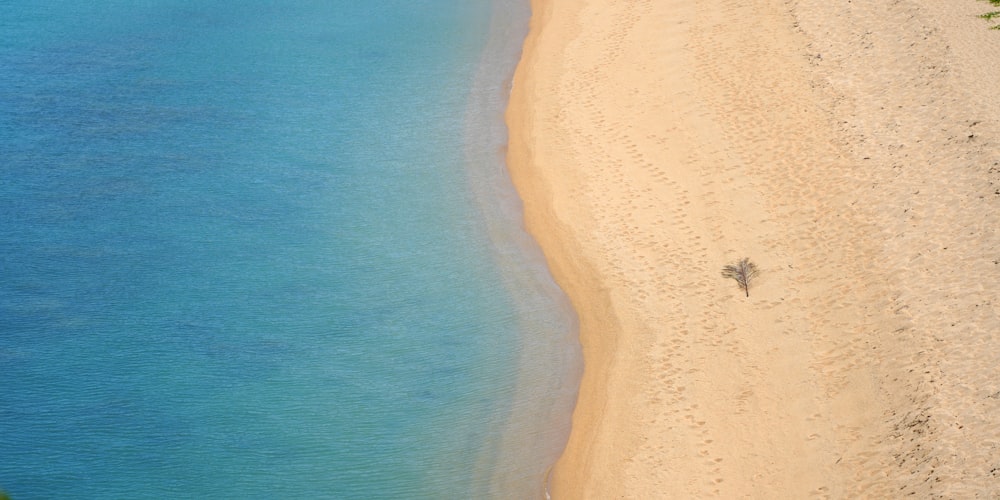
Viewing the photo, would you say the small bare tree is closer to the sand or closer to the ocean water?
the sand

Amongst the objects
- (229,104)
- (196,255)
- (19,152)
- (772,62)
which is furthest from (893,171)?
(19,152)

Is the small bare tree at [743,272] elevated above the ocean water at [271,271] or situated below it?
below

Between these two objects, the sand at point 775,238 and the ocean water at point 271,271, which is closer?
the sand at point 775,238

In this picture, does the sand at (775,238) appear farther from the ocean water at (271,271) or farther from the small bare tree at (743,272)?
the ocean water at (271,271)

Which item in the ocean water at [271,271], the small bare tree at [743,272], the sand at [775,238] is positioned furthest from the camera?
the small bare tree at [743,272]

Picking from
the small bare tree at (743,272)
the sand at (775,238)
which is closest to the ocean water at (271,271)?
the sand at (775,238)

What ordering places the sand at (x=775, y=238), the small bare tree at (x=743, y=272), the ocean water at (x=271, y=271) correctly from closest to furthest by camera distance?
the sand at (x=775, y=238), the ocean water at (x=271, y=271), the small bare tree at (x=743, y=272)
